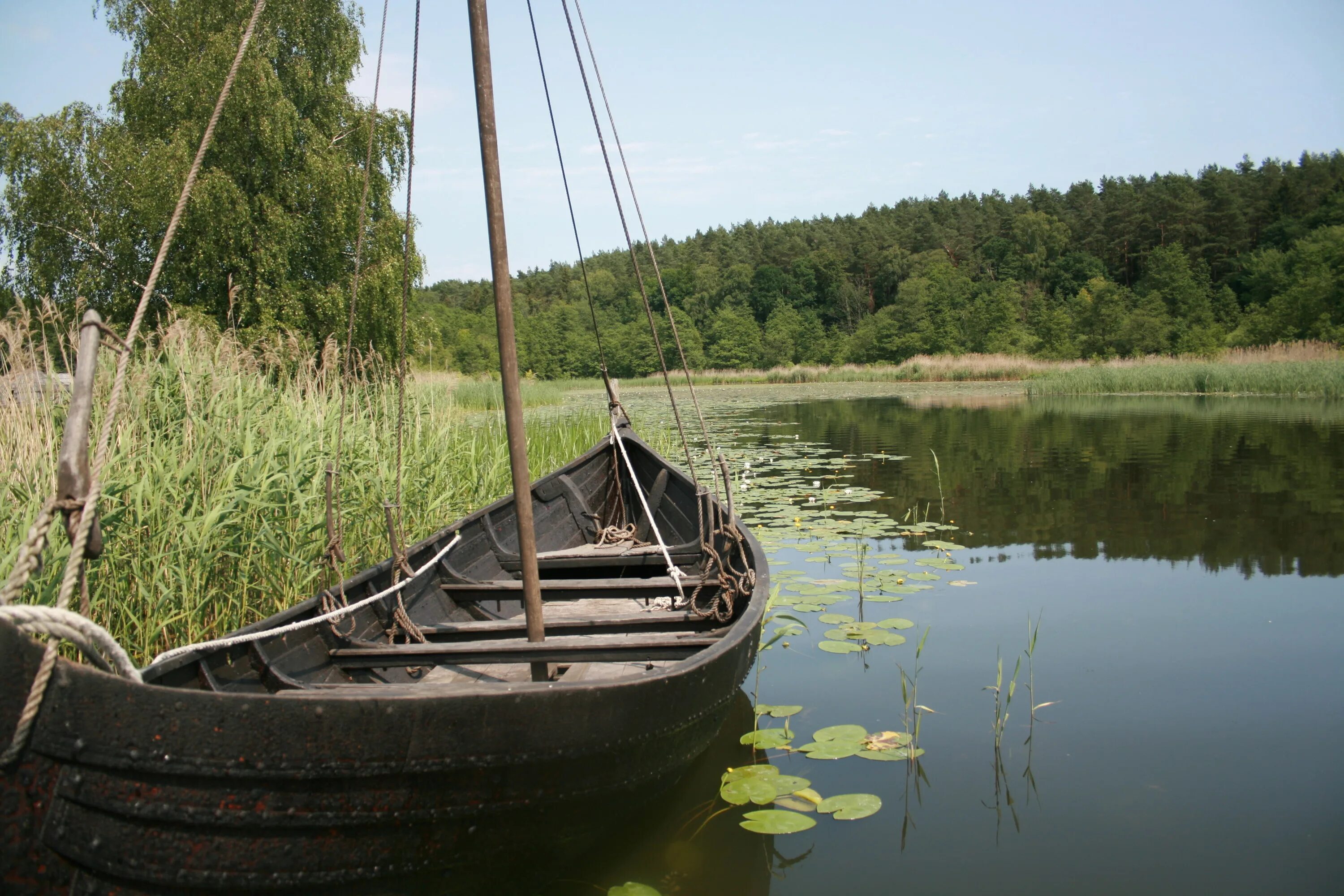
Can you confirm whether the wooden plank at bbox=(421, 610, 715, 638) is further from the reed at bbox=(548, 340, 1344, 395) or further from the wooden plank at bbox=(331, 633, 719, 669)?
the reed at bbox=(548, 340, 1344, 395)

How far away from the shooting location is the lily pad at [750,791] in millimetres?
2525

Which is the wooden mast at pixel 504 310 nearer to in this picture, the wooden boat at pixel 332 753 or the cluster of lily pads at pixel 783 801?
the wooden boat at pixel 332 753

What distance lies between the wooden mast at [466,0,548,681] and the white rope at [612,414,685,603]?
2.99 ft

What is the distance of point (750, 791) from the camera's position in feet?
8.45

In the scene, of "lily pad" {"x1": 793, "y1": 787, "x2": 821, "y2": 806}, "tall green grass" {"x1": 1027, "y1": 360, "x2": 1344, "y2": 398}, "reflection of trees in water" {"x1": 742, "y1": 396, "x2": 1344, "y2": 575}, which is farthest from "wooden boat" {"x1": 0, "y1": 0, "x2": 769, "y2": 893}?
"tall green grass" {"x1": 1027, "y1": 360, "x2": 1344, "y2": 398}

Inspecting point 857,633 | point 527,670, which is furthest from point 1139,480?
point 527,670

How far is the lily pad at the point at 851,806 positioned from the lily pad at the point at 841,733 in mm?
372

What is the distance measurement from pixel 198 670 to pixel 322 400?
132 inches

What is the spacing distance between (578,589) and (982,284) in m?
60.3

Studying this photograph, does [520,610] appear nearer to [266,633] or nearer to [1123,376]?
[266,633]

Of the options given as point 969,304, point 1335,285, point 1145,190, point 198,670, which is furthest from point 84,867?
point 1145,190

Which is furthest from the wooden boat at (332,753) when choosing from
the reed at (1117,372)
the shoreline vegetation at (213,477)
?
the reed at (1117,372)

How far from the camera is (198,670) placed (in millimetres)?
→ 2035

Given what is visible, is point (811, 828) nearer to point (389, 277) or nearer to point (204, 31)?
point (389, 277)
